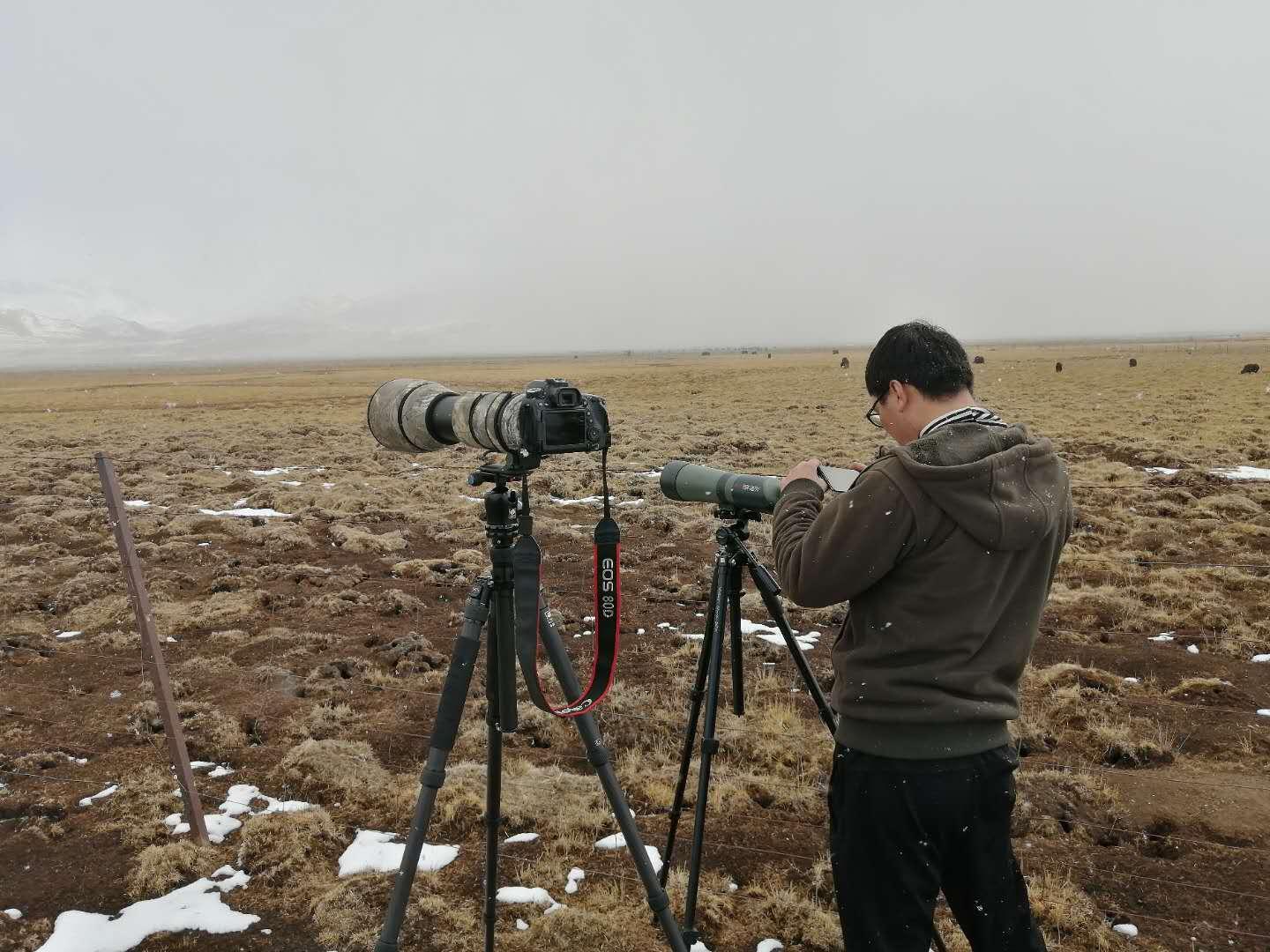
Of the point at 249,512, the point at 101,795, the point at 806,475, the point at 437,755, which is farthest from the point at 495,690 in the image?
the point at 249,512

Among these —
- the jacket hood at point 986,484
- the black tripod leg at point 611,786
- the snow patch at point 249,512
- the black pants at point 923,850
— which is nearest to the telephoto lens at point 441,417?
the black tripod leg at point 611,786

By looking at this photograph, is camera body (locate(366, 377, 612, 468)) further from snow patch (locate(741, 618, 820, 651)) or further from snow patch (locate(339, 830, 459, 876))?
snow patch (locate(741, 618, 820, 651))

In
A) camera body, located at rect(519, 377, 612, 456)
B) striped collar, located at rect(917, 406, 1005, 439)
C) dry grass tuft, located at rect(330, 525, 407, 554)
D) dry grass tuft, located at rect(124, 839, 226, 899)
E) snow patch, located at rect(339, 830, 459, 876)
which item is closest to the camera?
striped collar, located at rect(917, 406, 1005, 439)

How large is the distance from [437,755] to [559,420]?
1127mm

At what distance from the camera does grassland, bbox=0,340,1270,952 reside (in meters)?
3.49

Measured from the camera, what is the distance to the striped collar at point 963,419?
195 cm

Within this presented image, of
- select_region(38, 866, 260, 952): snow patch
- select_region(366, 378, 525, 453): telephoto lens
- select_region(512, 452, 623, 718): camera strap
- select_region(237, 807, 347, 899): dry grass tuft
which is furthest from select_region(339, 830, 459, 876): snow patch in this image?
select_region(366, 378, 525, 453): telephoto lens

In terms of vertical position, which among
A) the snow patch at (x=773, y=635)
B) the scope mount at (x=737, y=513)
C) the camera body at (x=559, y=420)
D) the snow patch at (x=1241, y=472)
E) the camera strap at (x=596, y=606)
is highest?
the camera body at (x=559, y=420)

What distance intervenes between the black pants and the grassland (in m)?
1.48

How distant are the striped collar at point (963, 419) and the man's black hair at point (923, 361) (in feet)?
0.18

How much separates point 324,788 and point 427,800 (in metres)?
2.52

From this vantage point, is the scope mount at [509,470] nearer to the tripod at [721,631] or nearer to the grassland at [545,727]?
the tripod at [721,631]

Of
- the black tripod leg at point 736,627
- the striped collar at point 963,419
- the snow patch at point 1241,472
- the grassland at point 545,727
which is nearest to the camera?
the striped collar at point 963,419

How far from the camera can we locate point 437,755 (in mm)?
2418
